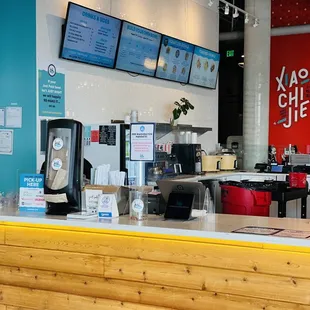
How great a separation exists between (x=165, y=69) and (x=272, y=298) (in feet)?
14.7

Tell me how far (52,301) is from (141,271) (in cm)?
62

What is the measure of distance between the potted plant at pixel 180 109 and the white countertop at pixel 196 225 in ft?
11.9

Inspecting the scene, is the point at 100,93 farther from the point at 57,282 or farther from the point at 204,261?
the point at 204,261

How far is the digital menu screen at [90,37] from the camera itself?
4945 millimetres

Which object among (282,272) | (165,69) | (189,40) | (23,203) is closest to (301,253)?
(282,272)

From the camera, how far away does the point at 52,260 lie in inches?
118

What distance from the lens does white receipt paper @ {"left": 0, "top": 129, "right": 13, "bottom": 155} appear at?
15.8 ft

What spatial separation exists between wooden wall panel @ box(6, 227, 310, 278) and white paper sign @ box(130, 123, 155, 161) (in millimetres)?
524

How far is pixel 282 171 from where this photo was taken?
281 inches

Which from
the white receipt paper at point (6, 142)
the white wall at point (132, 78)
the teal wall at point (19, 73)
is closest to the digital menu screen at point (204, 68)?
the white wall at point (132, 78)

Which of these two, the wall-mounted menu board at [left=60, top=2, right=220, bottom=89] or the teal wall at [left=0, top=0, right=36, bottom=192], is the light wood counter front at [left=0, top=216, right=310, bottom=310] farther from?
the wall-mounted menu board at [left=60, top=2, right=220, bottom=89]

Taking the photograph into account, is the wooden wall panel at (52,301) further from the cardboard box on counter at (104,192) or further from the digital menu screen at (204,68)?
the digital menu screen at (204,68)

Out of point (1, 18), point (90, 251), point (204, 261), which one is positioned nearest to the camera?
point (204, 261)

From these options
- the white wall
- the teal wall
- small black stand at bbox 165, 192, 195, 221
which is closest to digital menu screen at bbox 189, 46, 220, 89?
the white wall
